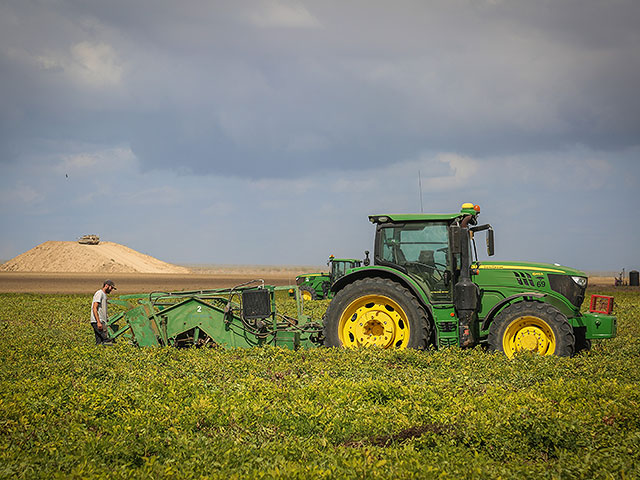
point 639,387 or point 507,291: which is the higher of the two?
point 507,291

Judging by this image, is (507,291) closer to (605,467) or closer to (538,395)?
(538,395)

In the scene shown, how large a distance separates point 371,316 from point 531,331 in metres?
2.83

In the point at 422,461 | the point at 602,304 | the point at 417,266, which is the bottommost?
the point at 422,461

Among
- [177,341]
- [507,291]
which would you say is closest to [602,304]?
[507,291]

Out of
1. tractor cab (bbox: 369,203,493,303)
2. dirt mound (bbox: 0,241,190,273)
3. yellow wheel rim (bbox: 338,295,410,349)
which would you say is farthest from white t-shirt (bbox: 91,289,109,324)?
dirt mound (bbox: 0,241,190,273)

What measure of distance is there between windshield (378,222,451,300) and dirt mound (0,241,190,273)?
3306 inches

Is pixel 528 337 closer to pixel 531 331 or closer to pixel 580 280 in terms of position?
pixel 531 331

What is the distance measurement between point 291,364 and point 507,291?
4291mm

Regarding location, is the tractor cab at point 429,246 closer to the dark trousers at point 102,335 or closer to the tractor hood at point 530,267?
the tractor hood at point 530,267

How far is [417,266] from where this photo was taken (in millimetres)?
10062

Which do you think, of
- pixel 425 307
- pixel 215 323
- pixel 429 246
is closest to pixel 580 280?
A: pixel 429 246

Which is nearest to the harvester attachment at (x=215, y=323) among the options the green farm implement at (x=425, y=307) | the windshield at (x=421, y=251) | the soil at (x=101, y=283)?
the green farm implement at (x=425, y=307)

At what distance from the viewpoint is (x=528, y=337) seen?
368 inches

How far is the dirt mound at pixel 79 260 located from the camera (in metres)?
88.1
